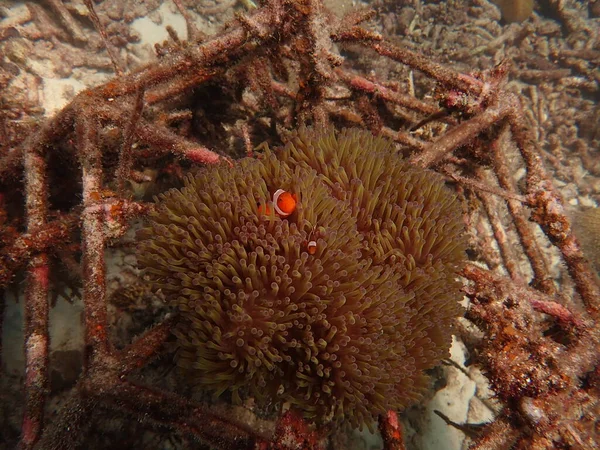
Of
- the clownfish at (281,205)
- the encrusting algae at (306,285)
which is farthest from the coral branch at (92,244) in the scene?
the clownfish at (281,205)

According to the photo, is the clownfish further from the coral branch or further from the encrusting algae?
the coral branch

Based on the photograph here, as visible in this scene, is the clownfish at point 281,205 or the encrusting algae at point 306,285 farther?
the clownfish at point 281,205

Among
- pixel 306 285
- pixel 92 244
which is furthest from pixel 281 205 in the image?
pixel 92 244

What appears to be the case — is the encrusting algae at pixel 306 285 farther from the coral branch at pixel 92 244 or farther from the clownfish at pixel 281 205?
the coral branch at pixel 92 244

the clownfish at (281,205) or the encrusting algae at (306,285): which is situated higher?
the clownfish at (281,205)

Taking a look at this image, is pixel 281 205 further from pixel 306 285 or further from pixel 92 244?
pixel 92 244
